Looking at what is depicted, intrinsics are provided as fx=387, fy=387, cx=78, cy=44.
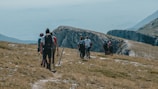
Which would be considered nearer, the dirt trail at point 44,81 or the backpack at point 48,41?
the dirt trail at point 44,81

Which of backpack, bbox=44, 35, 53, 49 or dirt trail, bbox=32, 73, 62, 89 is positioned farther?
backpack, bbox=44, 35, 53, 49

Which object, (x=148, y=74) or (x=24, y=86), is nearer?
(x=24, y=86)

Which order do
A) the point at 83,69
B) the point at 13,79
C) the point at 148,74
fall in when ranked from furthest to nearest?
the point at 148,74
the point at 83,69
the point at 13,79

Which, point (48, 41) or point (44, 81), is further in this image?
point (48, 41)

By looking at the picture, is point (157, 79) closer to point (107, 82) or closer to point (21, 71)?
point (107, 82)

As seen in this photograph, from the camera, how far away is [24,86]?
1003 inches

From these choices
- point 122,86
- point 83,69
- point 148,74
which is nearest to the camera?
point 122,86

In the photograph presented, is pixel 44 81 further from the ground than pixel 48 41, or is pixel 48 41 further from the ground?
pixel 48 41

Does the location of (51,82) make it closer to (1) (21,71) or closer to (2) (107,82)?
(1) (21,71)

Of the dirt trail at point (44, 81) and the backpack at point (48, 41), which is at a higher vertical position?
the backpack at point (48, 41)

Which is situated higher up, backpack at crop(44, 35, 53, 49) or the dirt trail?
backpack at crop(44, 35, 53, 49)

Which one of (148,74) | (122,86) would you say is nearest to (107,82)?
(122,86)

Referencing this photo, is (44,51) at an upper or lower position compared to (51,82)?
upper

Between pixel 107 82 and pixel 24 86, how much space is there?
9.20m
